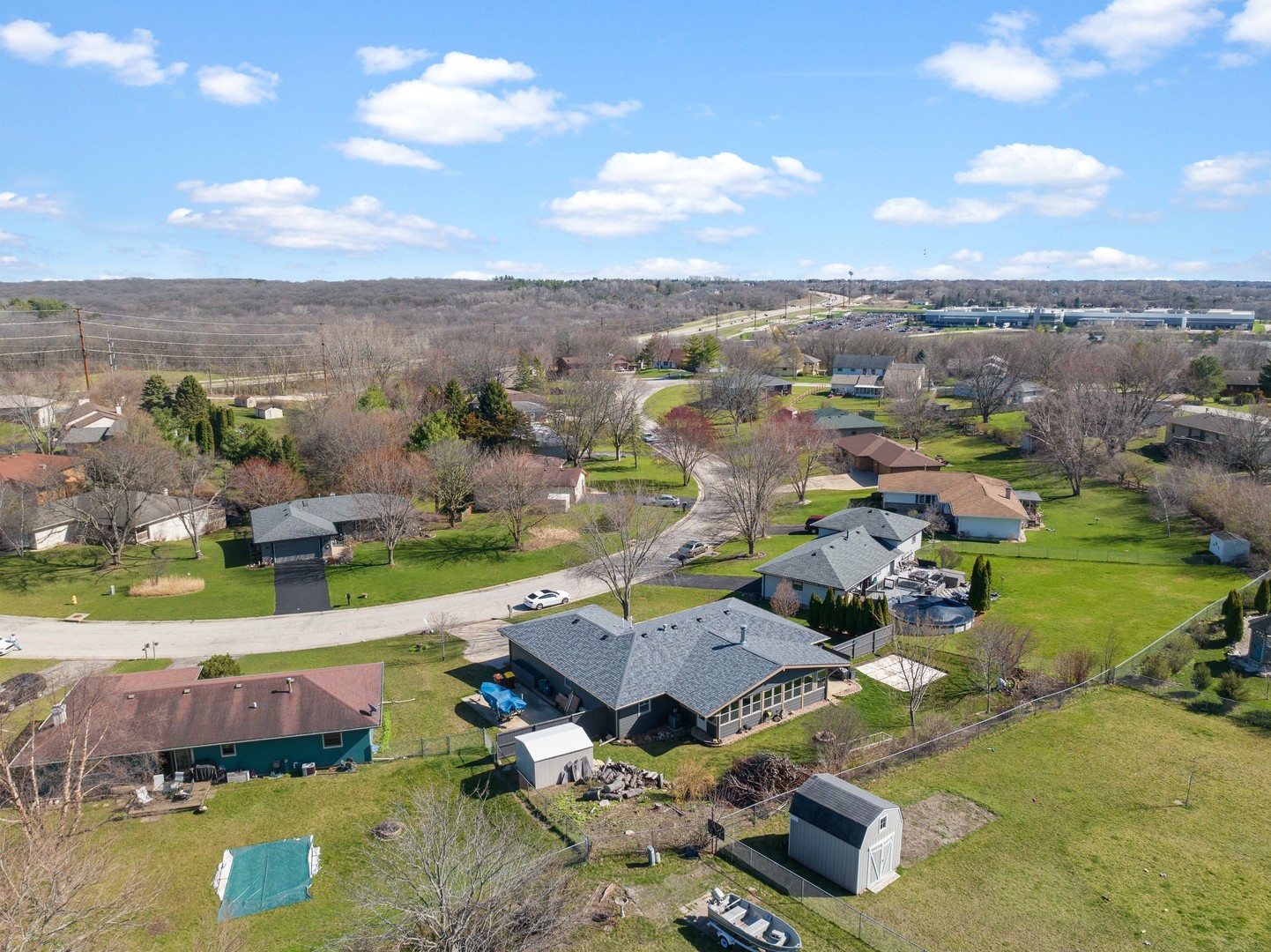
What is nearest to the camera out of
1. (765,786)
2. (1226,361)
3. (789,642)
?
(765,786)

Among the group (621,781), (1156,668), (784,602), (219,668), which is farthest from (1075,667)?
(219,668)

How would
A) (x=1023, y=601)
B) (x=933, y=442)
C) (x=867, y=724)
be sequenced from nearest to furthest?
1. (x=867, y=724)
2. (x=1023, y=601)
3. (x=933, y=442)

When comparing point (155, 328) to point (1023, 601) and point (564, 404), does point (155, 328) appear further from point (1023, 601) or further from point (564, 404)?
point (1023, 601)

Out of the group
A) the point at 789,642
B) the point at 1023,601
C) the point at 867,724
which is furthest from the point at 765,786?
the point at 1023,601

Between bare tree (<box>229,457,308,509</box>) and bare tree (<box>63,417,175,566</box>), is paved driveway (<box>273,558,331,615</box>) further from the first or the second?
bare tree (<box>63,417,175,566</box>)

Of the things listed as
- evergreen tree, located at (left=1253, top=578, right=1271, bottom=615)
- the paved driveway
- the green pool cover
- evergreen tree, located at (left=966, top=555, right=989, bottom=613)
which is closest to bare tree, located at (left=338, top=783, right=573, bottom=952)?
the green pool cover

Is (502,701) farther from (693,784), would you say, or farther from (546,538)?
(546,538)
